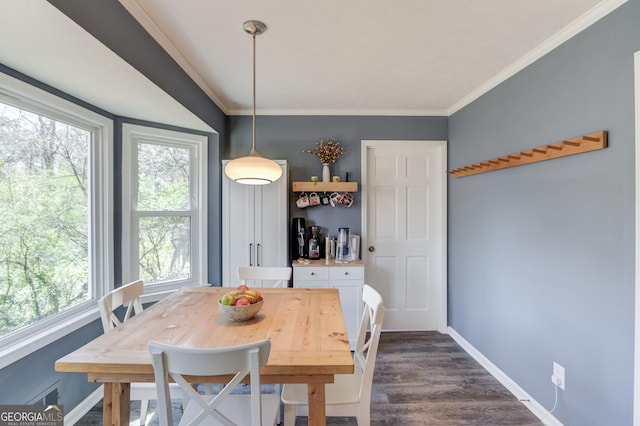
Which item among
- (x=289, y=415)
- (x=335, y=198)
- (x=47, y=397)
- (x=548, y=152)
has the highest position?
(x=548, y=152)

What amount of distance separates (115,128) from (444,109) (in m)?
3.17

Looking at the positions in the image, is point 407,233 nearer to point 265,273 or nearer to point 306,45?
point 265,273

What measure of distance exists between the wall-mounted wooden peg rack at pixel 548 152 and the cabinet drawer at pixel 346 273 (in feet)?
4.67

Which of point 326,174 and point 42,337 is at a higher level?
point 326,174

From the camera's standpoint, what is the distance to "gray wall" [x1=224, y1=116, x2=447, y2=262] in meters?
3.19

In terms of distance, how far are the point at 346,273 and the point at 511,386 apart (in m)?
1.55

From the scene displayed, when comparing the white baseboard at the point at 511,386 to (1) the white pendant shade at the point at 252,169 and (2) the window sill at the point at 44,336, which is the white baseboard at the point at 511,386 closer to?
(1) the white pendant shade at the point at 252,169

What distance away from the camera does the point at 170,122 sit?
262 centimetres

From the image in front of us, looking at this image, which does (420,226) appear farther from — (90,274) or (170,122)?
(90,274)

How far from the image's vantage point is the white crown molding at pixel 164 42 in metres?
1.51

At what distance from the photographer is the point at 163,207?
8.93 feet

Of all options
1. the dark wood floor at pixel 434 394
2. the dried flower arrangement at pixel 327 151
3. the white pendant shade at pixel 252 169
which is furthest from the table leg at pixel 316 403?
the dried flower arrangement at pixel 327 151

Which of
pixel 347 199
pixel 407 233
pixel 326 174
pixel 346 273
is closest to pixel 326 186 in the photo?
pixel 326 174

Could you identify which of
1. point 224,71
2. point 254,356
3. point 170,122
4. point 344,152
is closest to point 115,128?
point 170,122
